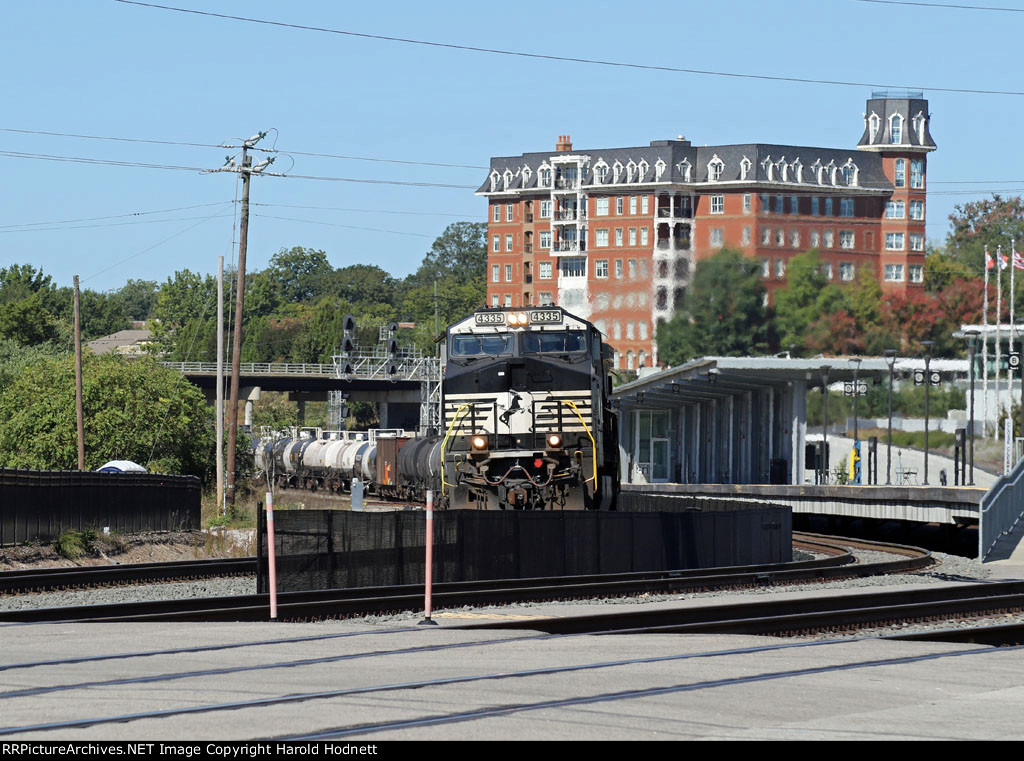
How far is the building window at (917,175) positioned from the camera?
123 meters

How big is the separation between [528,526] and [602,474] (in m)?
3.41

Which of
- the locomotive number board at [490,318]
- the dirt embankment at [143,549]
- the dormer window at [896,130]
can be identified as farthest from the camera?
the dormer window at [896,130]

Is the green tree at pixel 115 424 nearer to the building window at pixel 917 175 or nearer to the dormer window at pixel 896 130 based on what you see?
the building window at pixel 917 175

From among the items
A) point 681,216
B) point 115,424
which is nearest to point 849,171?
point 681,216

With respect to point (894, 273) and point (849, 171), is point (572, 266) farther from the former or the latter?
point (894, 273)

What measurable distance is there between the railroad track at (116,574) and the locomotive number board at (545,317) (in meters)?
7.34

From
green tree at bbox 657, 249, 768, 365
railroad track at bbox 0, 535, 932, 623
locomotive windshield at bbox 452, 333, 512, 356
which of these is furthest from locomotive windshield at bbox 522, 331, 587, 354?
green tree at bbox 657, 249, 768, 365

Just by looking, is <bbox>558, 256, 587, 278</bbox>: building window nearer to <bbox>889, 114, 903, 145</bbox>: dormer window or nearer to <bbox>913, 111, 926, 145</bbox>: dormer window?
<bbox>889, 114, 903, 145</bbox>: dormer window

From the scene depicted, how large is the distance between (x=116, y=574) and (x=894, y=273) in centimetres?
9242

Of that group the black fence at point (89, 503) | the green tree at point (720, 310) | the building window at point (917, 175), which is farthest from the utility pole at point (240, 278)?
the building window at point (917, 175)

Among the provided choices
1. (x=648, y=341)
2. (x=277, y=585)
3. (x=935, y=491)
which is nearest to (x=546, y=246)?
(x=648, y=341)

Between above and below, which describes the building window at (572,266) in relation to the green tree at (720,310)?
above

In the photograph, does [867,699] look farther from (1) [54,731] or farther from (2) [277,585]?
(2) [277,585]

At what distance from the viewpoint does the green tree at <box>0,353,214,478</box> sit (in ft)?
210
